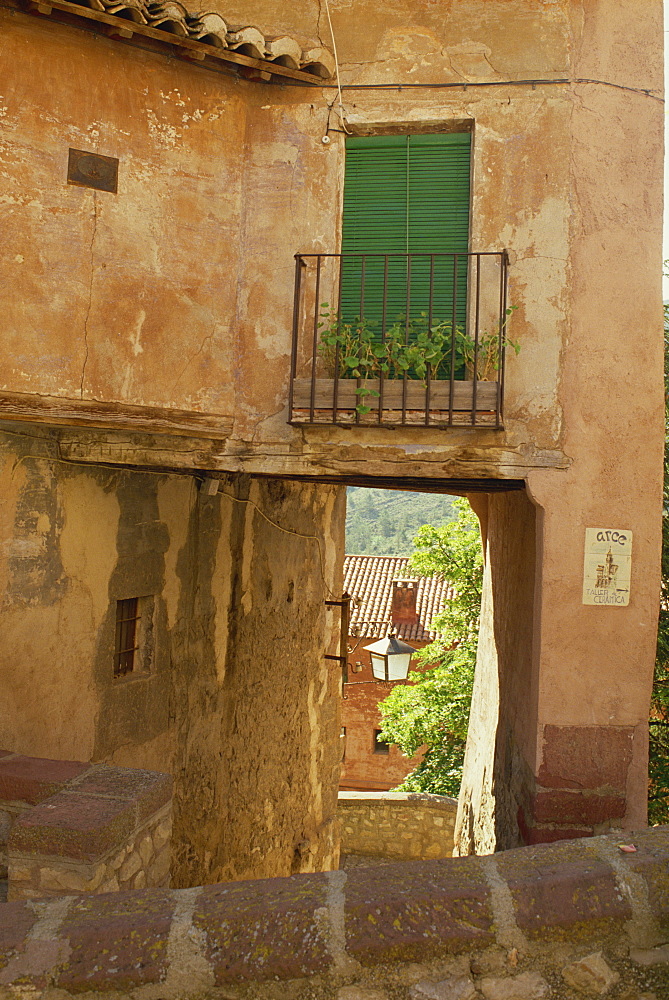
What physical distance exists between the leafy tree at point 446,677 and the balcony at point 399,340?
653 centimetres

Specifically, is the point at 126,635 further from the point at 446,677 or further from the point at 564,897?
the point at 446,677

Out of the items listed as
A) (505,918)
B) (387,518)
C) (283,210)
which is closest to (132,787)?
(505,918)

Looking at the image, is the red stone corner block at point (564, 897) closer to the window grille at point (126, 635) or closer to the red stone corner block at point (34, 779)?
the red stone corner block at point (34, 779)

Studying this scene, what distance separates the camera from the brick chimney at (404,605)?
72.4 feet

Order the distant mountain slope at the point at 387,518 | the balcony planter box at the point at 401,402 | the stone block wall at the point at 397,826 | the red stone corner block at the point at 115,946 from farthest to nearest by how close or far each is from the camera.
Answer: the distant mountain slope at the point at 387,518 < the stone block wall at the point at 397,826 < the balcony planter box at the point at 401,402 < the red stone corner block at the point at 115,946

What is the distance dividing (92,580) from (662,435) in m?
3.86

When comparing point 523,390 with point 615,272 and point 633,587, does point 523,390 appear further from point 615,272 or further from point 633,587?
point 633,587

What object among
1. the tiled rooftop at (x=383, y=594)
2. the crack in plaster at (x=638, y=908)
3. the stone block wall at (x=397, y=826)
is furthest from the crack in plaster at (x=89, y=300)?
the tiled rooftop at (x=383, y=594)

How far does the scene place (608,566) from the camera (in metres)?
4.78

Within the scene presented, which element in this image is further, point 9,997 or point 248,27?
point 248,27

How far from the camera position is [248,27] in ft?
16.1

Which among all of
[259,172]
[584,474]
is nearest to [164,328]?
[259,172]

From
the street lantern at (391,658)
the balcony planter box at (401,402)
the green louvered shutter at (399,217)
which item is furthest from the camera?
the street lantern at (391,658)

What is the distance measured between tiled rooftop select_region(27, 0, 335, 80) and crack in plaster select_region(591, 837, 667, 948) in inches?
183
